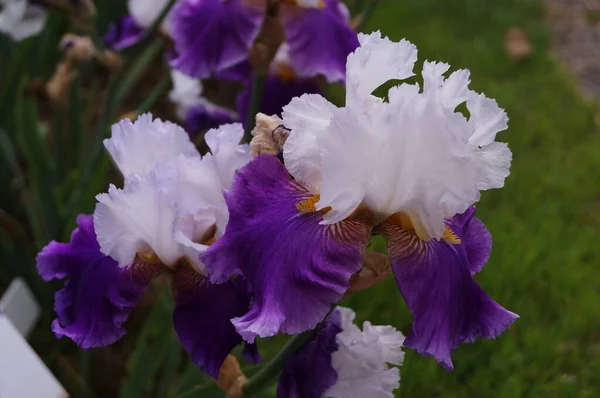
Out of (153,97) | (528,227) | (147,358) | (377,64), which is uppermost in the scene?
(377,64)

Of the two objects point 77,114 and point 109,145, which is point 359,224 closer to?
point 109,145

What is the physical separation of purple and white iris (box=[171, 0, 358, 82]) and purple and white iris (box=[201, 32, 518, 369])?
0.37m

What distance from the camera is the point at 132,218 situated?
2.02 feet

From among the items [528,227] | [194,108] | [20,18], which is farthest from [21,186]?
[528,227]

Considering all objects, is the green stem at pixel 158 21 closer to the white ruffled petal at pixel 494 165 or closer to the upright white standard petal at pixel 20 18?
the upright white standard petal at pixel 20 18

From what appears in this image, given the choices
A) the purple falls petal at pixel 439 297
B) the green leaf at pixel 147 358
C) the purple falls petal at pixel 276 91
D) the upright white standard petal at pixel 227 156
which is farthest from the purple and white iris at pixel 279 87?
the purple falls petal at pixel 439 297

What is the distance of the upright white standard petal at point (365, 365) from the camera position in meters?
0.68

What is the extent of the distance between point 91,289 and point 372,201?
0.98 ft

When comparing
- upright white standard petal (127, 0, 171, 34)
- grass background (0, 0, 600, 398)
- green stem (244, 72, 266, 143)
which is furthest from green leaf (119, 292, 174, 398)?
upright white standard petal (127, 0, 171, 34)

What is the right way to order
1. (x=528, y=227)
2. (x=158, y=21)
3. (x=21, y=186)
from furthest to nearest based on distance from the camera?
(x=528, y=227)
(x=21, y=186)
(x=158, y=21)

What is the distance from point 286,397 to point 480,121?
34 centimetres

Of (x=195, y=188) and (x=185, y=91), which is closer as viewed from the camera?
(x=195, y=188)

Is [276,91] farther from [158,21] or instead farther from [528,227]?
[528,227]

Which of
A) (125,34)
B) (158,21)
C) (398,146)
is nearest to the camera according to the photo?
(398,146)
